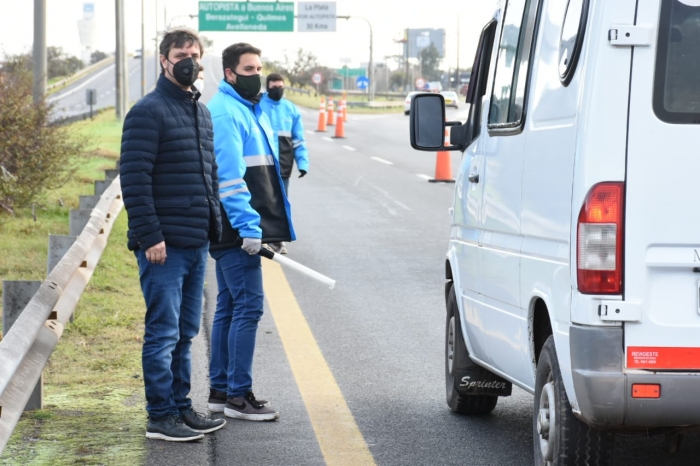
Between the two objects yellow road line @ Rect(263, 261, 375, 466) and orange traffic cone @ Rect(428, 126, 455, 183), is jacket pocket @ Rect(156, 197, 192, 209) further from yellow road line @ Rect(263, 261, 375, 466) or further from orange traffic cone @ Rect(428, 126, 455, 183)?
orange traffic cone @ Rect(428, 126, 455, 183)

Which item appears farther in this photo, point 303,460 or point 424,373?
point 424,373

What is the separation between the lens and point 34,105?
13.8m

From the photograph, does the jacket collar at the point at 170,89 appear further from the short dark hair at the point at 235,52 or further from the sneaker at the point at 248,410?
the sneaker at the point at 248,410

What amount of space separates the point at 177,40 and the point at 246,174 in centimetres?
86

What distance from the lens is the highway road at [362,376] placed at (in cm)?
514

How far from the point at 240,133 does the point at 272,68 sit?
106315 mm

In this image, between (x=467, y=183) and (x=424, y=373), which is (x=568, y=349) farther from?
(x=424, y=373)

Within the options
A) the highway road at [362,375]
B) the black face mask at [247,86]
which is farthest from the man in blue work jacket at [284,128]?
the black face mask at [247,86]

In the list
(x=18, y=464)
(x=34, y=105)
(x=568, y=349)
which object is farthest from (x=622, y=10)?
(x=34, y=105)

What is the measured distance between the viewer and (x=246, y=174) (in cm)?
588

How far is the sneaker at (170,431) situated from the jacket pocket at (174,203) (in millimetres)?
937

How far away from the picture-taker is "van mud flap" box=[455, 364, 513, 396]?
556 centimetres

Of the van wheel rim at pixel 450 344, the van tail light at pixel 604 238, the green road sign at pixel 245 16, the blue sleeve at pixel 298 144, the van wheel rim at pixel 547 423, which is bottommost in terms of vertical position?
the van wheel rim at pixel 450 344

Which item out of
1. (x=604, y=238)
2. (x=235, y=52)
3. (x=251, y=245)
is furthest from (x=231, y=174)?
(x=604, y=238)
